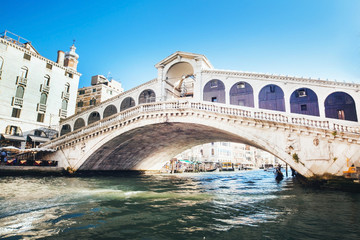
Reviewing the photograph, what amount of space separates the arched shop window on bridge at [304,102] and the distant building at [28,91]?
3023cm

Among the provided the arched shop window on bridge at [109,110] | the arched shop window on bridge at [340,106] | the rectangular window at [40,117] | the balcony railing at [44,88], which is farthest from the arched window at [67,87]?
the arched shop window on bridge at [340,106]

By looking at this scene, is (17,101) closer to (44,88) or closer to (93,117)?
(44,88)

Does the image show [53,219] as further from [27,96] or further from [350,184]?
[27,96]

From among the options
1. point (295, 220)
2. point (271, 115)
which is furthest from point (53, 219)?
point (271, 115)

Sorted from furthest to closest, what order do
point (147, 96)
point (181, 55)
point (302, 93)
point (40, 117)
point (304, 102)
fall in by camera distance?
point (40, 117) < point (147, 96) < point (181, 55) < point (302, 93) < point (304, 102)

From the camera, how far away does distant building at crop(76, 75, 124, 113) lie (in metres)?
41.5

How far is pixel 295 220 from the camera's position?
5.28 metres

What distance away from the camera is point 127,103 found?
2531 cm

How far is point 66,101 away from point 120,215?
3279 cm

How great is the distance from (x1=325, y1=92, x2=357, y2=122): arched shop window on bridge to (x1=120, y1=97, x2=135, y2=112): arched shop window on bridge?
19103mm

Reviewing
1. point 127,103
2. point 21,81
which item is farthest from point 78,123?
point 21,81

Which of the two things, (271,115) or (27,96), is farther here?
(27,96)

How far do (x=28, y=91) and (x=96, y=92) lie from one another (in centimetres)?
1449

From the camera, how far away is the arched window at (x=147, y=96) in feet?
77.5
